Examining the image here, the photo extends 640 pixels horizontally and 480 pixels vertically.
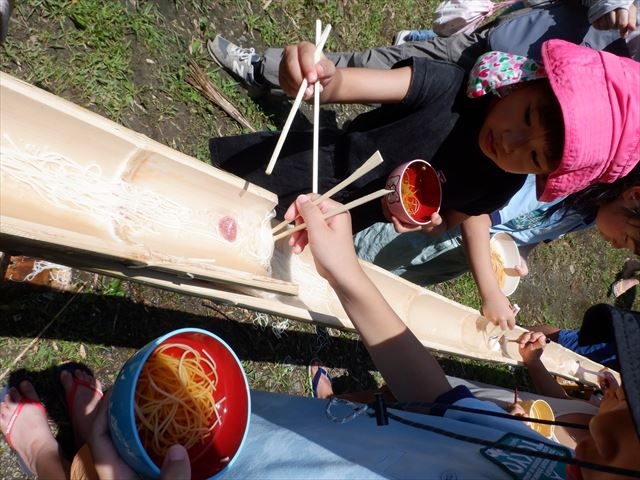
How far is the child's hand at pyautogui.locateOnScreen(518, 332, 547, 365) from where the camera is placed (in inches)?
139

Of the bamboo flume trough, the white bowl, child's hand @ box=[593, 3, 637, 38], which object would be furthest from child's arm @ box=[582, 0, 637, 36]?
the bamboo flume trough

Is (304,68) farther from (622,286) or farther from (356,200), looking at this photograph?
(622,286)

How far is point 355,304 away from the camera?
179 cm

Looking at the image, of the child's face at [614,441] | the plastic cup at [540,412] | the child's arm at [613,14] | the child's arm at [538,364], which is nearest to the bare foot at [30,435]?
the child's face at [614,441]

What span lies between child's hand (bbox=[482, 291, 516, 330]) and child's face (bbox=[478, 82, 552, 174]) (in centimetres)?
121

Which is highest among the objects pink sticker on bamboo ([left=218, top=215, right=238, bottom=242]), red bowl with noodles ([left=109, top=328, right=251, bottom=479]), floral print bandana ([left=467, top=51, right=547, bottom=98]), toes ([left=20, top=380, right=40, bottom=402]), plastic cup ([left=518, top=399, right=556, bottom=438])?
floral print bandana ([left=467, top=51, right=547, bottom=98])

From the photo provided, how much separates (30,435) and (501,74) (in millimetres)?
2291

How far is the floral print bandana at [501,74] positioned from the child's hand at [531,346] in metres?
2.10

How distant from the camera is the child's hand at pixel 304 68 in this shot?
177 centimetres

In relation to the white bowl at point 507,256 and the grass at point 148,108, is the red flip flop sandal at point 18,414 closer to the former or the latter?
the grass at point 148,108

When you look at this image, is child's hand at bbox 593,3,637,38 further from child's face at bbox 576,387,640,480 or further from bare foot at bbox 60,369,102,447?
bare foot at bbox 60,369,102,447

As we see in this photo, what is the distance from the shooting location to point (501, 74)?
195 centimetres

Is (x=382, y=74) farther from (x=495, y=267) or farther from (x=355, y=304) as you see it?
(x=495, y=267)

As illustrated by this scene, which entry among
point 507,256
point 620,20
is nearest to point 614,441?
point 620,20
